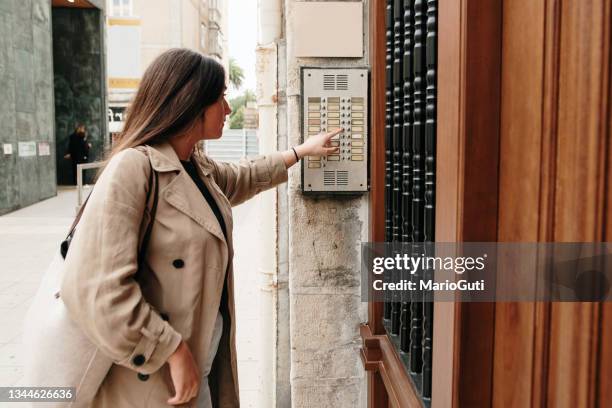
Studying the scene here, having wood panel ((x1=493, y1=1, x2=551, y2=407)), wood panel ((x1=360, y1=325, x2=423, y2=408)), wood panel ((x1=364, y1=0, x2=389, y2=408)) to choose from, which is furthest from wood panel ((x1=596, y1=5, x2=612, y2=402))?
wood panel ((x1=364, y1=0, x2=389, y2=408))

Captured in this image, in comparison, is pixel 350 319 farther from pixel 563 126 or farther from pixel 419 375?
pixel 563 126

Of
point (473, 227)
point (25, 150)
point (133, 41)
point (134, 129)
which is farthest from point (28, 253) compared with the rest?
point (133, 41)

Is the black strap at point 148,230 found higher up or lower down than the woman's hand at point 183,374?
higher up

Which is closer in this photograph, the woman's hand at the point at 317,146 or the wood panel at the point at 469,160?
the wood panel at the point at 469,160

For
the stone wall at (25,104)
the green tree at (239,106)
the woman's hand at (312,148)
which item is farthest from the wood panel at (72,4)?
the green tree at (239,106)

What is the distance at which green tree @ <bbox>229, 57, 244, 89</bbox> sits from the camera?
71250 mm

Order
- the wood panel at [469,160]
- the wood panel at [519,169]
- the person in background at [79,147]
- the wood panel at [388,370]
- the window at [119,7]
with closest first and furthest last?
the wood panel at [519,169]
the wood panel at [469,160]
the wood panel at [388,370]
the person in background at [79,147]
the window at [119,7]

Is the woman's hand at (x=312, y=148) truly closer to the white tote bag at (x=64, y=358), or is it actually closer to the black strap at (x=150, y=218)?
the black strap at (x=150, y=218)

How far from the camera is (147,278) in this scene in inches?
74.3

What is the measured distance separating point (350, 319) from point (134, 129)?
1604mm

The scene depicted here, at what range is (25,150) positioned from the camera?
1414 centimetres

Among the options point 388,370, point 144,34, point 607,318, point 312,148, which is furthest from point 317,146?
point 144,34

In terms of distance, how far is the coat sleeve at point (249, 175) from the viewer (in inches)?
103

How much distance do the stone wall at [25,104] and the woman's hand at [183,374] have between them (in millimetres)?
12518
